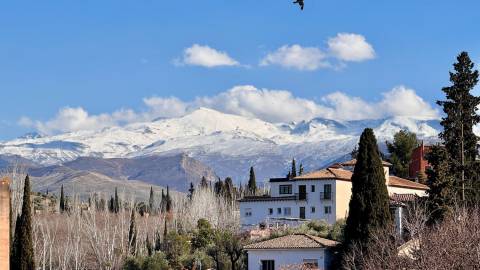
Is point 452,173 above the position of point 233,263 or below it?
above

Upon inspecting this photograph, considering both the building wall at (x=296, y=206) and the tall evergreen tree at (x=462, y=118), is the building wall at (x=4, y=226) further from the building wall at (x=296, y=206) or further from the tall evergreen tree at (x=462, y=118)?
the building wall at (x=296, y=206)

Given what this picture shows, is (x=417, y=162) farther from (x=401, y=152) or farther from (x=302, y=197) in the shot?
(x=302, y=197)

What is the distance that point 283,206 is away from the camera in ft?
314

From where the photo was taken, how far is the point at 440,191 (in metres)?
61.6

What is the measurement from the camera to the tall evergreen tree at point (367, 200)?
59156 millimetres

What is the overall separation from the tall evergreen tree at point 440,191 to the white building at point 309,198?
2549 cm

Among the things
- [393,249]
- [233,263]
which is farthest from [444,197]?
[233,263]

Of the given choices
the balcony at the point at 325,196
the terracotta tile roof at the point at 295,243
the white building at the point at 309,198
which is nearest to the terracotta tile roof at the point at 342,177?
the white building at the point at 309,198

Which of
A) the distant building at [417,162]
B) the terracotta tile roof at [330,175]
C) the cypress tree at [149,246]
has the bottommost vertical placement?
the cypress tree at [149,246]

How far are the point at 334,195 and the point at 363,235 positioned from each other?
33.1 metres

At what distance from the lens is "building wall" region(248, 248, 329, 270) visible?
6669cm

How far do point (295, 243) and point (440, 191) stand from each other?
34.9 ft

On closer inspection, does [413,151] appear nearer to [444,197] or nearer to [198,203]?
[198,203]

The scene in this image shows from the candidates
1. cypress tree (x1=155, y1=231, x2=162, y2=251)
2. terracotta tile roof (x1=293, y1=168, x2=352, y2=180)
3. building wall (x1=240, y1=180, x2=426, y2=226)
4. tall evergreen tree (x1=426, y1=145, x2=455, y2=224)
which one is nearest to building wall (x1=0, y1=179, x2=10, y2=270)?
tall evergreen tree (x1=426, y1=145, x2=455, y2=224)
